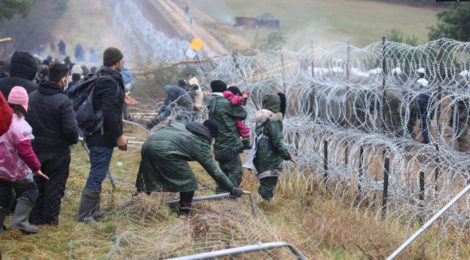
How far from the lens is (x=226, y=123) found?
5.61 m

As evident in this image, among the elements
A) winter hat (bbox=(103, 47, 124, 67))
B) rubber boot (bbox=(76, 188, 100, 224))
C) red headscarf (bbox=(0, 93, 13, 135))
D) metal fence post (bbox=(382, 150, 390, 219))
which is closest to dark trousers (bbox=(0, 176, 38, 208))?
rubber boot (bbox=(76, 188, 100, 224))

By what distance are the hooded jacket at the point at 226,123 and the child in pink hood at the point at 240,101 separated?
0.19 ft

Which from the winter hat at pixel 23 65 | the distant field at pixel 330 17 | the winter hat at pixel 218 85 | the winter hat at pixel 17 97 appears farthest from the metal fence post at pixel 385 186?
the distant field at pixel 330 17

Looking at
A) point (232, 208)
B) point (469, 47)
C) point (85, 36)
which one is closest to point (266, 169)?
point (232, 208)

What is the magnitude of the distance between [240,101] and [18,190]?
8.88 ft

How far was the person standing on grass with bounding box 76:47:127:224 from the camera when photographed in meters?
4.23

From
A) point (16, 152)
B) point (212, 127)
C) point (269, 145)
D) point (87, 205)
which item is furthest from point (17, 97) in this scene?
point (269, 145)

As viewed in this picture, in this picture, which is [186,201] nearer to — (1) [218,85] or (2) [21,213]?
(2) [21,213]

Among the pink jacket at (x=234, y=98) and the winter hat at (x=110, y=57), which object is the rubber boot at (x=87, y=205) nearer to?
the winter hat at (x=110, y=57)

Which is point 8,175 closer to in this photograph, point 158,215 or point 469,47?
point 158,215

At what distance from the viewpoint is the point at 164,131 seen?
4414 millimetres

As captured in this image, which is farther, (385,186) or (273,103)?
(273,103)

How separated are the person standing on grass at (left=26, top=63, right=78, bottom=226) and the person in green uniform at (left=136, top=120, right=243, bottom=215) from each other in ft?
2.43

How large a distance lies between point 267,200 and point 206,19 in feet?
121
